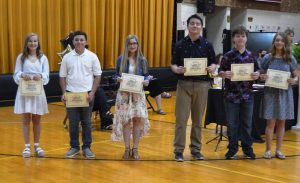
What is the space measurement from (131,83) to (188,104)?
2.30 ft

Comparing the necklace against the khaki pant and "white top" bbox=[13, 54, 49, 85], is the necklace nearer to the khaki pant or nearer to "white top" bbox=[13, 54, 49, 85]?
"white top" bbox=[13, 54, 49, 85]

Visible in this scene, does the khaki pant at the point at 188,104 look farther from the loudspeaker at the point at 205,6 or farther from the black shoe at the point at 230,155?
the loudspeaker at the point at 205,6

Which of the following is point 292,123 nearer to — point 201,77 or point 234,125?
point 234,125

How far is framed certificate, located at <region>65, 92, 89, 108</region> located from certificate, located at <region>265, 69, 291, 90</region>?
7.15 ft

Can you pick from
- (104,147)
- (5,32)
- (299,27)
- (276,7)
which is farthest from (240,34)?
(299,27)

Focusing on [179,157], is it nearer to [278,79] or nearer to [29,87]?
[278,79]

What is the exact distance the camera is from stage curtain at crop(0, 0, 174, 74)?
10.4m

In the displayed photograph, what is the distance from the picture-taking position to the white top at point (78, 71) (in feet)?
17.1

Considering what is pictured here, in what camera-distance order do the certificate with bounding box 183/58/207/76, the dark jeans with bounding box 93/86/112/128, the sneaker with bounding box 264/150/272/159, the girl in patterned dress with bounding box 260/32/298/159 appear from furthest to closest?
the dark jeans with bounding box 93/86/112/128
the sneaker with bounding box 264/150/272/159
the girl in patterned dress with bounding box 260/32/298/159
the certificate with bounding box 183/58/207/76

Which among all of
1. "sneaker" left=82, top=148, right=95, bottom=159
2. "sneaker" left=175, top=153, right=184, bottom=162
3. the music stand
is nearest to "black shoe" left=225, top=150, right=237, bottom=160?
"sneaker" left=175, top=153, right=184, bottom=162

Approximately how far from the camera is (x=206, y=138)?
6.84 meters

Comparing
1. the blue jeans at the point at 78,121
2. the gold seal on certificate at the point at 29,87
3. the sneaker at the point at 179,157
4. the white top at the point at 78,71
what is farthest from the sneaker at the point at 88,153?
the sneaker at the point at 179,157

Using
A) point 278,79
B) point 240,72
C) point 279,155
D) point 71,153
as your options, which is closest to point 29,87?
point 71,153

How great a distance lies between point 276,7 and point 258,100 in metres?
11.3
